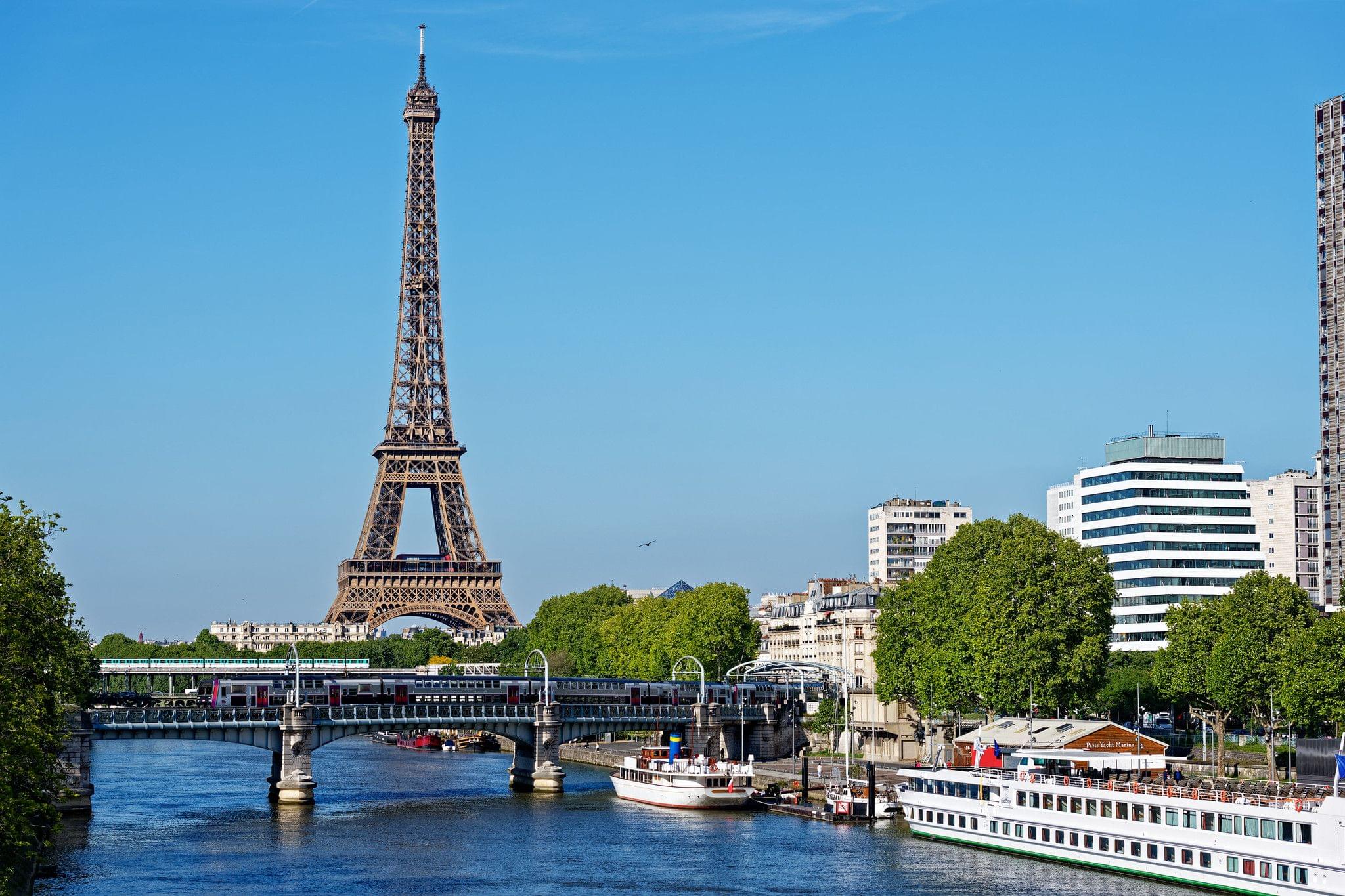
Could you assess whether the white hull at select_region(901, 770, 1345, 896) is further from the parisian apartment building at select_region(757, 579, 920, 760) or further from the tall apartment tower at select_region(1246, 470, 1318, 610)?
the tall apartment tower at select_region(1246, 470, 1318, 610)

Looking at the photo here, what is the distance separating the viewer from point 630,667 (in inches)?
7333

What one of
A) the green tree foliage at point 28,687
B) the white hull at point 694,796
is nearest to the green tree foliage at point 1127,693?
the white hull at point 694,796

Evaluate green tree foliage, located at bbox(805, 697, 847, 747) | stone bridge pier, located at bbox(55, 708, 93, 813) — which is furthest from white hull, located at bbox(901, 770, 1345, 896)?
stone bridge pier, located at bbox(55, 708, 93, 813)

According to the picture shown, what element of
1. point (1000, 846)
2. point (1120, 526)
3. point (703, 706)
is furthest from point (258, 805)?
point (1120, 526)

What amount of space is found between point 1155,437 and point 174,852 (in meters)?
121

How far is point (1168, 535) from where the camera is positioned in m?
175

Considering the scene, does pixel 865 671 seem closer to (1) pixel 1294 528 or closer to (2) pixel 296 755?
(1) pixel 1294 528

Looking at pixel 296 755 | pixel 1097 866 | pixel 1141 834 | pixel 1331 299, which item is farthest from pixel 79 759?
pixel 1331 299

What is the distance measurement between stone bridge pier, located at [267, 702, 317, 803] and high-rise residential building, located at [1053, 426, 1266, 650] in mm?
93190

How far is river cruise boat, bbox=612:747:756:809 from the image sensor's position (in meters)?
101

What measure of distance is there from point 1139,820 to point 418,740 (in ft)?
366

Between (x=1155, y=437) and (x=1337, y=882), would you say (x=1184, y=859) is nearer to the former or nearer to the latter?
(x=1337, y=882)

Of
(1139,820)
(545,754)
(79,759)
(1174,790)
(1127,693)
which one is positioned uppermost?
(1127,693)

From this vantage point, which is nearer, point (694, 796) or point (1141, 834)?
point (1141, 834)
